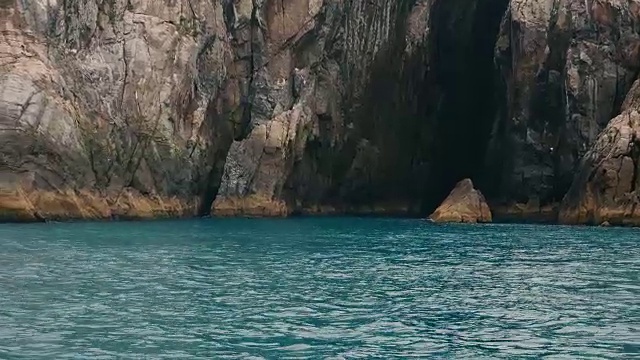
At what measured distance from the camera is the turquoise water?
18406 mm

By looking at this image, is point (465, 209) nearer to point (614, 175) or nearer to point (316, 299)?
point (614, 175)

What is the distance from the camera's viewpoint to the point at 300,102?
7781 centimetres

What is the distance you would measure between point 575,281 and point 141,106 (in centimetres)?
4742

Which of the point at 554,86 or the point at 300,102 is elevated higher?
the point at 554,86

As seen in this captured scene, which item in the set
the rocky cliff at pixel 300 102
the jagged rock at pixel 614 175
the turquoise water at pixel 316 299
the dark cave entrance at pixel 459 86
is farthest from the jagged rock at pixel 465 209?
the turquoise water at pixel 316 299

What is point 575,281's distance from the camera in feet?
94.6

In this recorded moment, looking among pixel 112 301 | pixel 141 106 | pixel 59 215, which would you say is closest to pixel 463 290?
pixel 112 301

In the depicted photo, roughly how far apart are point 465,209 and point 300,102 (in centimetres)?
1878

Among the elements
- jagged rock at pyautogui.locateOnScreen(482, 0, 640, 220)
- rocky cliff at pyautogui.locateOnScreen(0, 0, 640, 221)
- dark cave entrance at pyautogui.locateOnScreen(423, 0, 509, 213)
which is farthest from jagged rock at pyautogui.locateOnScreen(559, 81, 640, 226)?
dark cave entrance at pyautogui.locateOnScreen(423, 0, 509, 213)

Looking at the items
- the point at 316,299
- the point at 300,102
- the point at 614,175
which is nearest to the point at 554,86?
the point at 614,175

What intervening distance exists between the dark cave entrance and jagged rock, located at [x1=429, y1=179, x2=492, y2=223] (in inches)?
512

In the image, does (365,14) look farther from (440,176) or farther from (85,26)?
(85,26)

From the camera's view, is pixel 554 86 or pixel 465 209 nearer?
pixel 465 209

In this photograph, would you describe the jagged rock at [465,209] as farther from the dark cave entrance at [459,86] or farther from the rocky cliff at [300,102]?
the dark cave entrance at [459,86]
